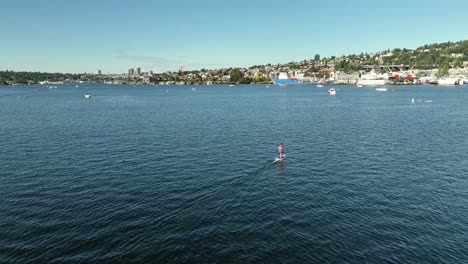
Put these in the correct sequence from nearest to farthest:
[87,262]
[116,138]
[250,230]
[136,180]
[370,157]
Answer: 1. [87,262]
2. [250,230]
3. [136,180]
4. [370,157]
5. [116,138]

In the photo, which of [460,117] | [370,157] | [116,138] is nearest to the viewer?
[370,157]

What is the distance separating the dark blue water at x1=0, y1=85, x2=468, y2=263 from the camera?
34312mm

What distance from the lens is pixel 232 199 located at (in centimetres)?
4769

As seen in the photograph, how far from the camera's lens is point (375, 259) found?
32688mm

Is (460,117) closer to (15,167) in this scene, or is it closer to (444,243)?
(444,243)

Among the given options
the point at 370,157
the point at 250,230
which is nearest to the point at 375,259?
the point at 250,230

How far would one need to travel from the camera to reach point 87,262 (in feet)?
104

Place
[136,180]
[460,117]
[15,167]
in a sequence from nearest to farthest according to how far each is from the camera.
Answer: [136,180]
[15,167]
[460,117]

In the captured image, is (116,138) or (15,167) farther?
(116,138)

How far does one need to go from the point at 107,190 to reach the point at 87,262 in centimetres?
1983

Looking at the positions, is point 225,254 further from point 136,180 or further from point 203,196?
point 136,180

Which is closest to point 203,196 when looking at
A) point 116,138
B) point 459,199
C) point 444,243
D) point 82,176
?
point 82,176

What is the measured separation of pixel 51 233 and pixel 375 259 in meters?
35.3

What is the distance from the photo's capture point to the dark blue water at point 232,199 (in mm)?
34312
